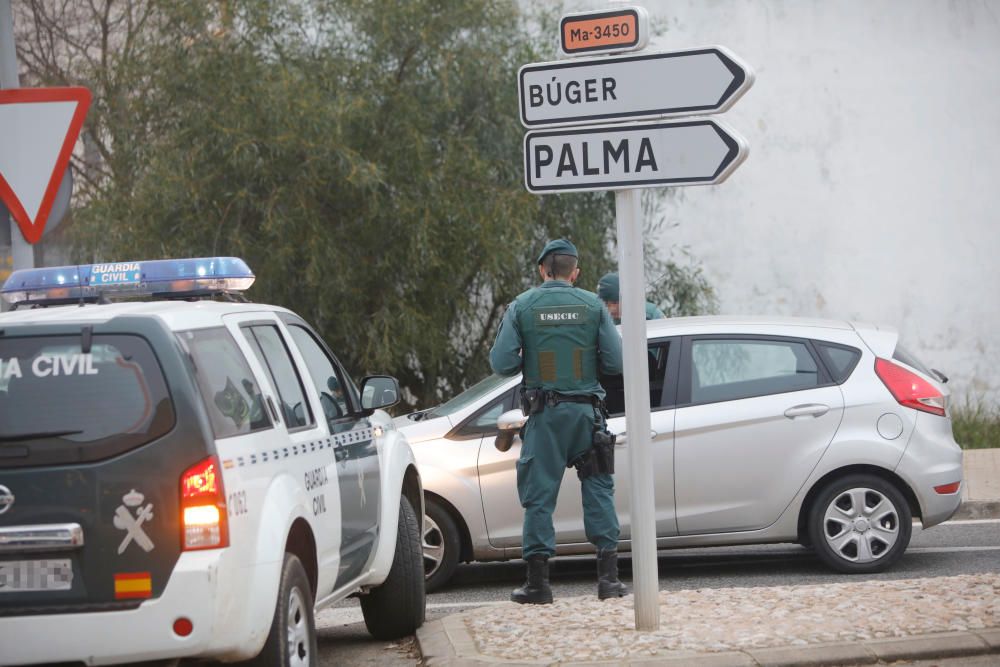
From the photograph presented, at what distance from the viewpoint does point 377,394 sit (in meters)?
6.74

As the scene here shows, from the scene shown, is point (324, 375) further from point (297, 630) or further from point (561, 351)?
point (297, 630)

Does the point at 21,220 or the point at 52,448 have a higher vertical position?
the point at 21,220

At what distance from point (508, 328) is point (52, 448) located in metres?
3.22

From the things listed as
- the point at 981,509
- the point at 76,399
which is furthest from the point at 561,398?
the point at 981,509

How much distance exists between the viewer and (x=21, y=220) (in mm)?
7520

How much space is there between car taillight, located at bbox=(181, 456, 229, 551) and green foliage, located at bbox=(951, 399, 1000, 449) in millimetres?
9651

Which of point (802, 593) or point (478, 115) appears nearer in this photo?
A: point (802, 593)

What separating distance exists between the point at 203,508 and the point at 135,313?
0.78m

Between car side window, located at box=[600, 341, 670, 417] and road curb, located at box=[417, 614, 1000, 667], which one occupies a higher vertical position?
car side window, located at box=[600, 341, 670, 417]

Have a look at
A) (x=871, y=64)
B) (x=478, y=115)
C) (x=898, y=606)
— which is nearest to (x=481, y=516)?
(x=898, y=606)

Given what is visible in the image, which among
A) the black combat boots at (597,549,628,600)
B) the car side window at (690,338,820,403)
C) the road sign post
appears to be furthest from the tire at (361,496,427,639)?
the car side window at (690,338,820,403)

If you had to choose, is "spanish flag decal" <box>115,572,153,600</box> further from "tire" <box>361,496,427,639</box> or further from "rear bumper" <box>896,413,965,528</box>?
"rear bumper" <box>896,413,965,528</box>

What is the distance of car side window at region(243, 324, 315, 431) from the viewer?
573cm

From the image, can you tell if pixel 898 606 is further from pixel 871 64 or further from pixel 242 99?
pixel 871 64
